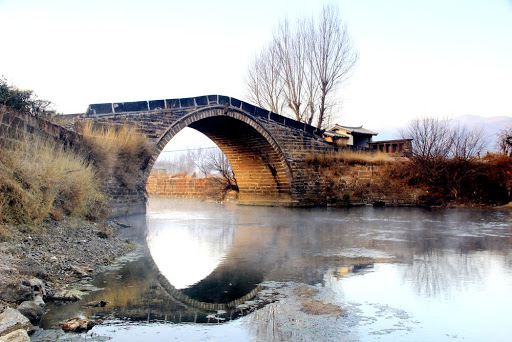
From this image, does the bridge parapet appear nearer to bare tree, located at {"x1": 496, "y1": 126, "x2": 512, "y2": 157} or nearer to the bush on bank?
the bush on bank

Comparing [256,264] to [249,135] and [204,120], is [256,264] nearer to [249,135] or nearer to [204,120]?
[204,120]

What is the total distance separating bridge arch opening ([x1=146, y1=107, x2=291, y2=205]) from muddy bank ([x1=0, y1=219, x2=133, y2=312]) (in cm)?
1160

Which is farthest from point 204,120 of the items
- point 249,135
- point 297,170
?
point 297,170

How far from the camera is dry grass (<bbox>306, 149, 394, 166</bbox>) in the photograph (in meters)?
23.3

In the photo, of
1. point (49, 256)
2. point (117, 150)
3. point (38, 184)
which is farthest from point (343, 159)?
point (49, 256)

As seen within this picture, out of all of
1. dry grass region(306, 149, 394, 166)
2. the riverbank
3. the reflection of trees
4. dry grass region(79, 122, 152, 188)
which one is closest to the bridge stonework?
dry grass region(306, 149, 394, 166)

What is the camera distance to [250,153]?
76.8 feet

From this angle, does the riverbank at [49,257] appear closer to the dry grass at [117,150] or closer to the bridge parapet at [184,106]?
the dry grass at [117,150]

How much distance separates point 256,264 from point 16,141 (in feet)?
Result: 14.0

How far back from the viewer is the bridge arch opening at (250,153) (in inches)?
814

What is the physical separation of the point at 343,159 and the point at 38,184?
1791 cm

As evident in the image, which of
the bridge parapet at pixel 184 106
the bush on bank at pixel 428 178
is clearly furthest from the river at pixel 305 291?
the bush on bank at pixel 428 178

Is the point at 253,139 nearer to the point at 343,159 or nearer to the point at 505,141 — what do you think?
the point at 343,159

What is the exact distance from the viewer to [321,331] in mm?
3756
